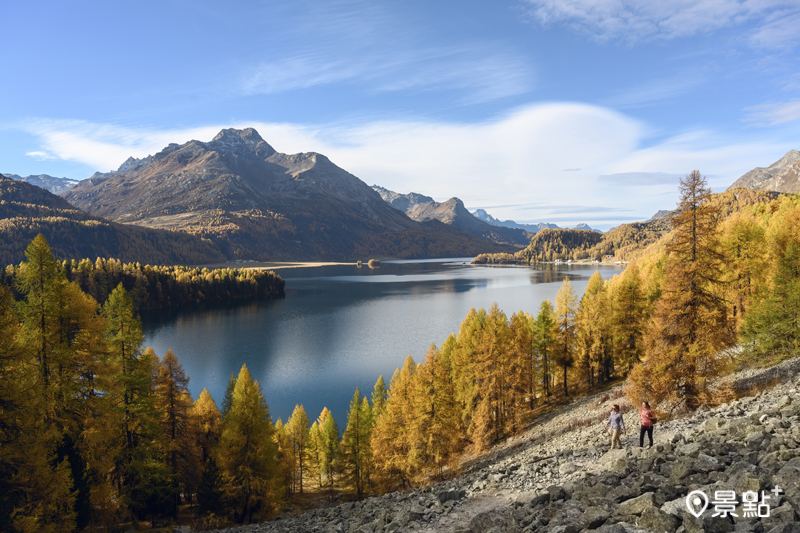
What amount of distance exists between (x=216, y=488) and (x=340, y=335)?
2631 inches

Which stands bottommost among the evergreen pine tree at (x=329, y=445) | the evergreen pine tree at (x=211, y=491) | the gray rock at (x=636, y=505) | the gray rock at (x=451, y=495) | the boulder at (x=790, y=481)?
the evergreen pine tree at (x=329, y=445)

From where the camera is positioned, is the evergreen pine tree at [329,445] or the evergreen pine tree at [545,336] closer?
the evergreen pine tree at [329,445]

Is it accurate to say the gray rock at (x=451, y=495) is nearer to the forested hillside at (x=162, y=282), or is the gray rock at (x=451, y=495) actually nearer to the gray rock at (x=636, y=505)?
the gray rock at (x=636, y=505)

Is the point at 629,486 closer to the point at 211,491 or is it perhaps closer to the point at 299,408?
the point at 211,491

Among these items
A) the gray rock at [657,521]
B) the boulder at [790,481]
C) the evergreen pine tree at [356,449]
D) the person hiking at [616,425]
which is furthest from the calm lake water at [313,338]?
the boulder at [790,481]

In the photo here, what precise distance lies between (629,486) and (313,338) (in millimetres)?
82711

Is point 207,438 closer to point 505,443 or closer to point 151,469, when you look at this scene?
point 151,469

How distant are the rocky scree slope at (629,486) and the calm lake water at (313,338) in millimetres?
31370

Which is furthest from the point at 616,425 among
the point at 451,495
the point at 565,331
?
the point at 565,331

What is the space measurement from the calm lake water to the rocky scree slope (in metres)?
31.4

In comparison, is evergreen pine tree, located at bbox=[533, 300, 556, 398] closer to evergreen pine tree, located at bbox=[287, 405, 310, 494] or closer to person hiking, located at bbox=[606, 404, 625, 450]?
person hiking, located at bbox=[606, 404, 625, 450]

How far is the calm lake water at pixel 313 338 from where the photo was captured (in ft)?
195

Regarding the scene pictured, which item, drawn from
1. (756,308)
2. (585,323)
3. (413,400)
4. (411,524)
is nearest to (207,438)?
(413,400)

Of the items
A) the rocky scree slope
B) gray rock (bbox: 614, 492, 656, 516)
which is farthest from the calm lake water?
gray rock (bbox: 614, 492, 656, 516)
